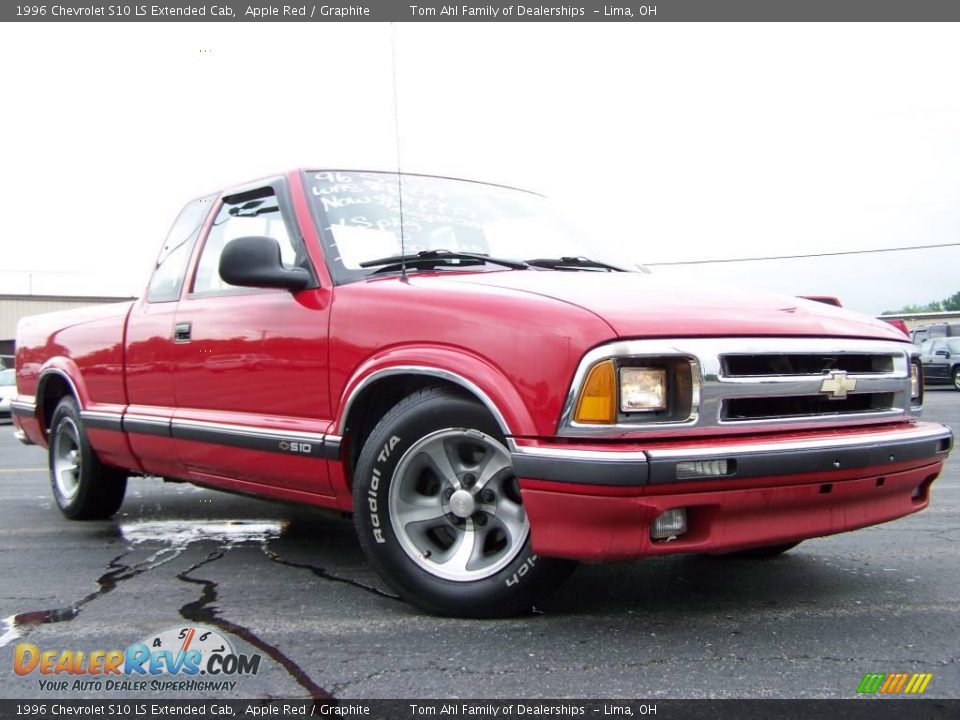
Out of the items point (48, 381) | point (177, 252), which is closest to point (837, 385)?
point (177, 252)

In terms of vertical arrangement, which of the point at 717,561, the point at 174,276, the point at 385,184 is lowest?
the point at 717,561

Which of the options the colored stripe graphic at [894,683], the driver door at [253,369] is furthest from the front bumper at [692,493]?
the driver door at [253,369]

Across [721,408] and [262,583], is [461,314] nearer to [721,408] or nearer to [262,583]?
[721,408]

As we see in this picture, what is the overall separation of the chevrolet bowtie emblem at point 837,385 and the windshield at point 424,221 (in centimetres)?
140

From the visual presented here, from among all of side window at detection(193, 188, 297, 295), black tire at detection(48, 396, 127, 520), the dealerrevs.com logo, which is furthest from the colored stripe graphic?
black tire at detection(48, 396, 127, 520)

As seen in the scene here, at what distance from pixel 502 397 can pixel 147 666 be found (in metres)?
1.38

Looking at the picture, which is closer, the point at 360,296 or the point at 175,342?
the point at 360,296

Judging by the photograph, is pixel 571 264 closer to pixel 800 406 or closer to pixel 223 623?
pixel 800 406

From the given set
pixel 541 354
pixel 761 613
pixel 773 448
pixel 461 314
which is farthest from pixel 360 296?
pixel 761 613

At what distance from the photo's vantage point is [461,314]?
10.3 feet

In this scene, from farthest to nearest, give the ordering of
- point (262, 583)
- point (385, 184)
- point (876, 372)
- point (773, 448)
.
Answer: point (385, 184) → point (262, 583) → point (876, 372) → point (773, 448)

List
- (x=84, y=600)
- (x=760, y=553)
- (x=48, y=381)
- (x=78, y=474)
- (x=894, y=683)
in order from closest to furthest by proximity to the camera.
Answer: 1. (x=894, y=683)
2. (x=84, y=600)
3. (x=760, y=553)
4. (x=78, y=474)
5. (x=48, y=381)

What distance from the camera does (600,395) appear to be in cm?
281

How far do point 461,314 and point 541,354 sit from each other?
1.26 ft
